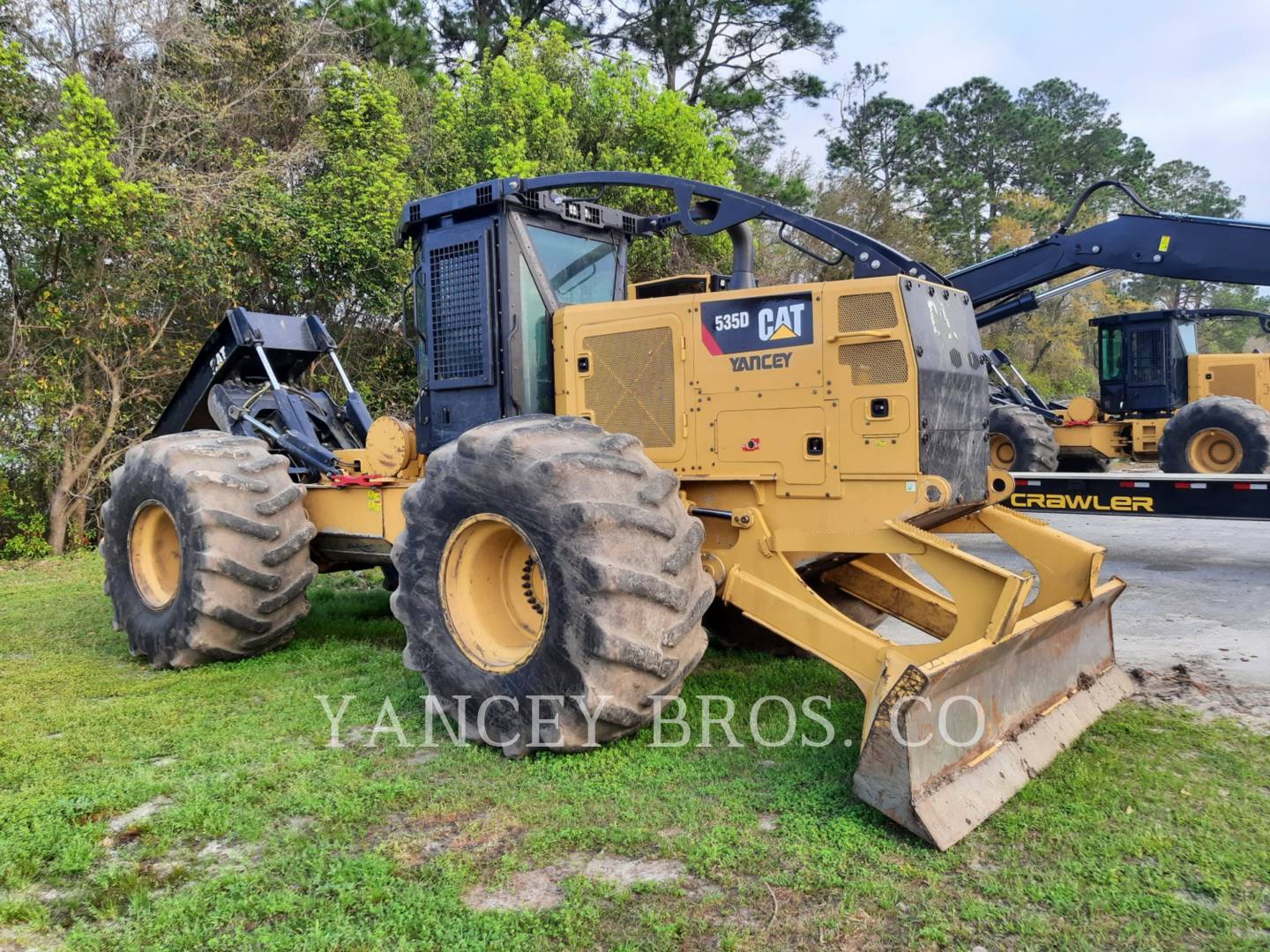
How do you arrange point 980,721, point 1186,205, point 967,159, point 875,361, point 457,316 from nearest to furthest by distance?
point 980,721, point 875,361, point 457,316, point 967,159, point 1186,205

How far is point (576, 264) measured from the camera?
5.88 meters

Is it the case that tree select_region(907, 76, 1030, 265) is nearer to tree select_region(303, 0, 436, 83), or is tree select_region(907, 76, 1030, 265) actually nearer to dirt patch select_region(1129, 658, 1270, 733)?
tree select_region(303, 0, 436, 83)

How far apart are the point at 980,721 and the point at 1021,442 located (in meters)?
9.86

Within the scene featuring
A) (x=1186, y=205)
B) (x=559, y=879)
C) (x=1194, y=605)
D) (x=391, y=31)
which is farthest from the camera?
(x=1186, y=205)

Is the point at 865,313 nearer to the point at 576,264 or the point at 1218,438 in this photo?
the point at 576,264

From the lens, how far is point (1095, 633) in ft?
16.6

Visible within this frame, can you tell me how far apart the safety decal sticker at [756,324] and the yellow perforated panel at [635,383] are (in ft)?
0.81

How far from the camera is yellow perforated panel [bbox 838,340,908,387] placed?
14.7 feet

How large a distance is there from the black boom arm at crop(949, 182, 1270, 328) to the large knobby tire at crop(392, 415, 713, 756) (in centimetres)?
424

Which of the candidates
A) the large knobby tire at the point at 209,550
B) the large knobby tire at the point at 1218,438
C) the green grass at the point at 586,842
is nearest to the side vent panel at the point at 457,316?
the large knobby tire at the point at 209,550

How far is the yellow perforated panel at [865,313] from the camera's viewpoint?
449 centimetres

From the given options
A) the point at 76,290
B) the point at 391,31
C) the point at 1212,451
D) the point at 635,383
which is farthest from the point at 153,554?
the point at 391,31

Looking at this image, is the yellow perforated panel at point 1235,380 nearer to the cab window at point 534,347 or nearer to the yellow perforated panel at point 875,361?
the yellow perforated panel at point 875,361

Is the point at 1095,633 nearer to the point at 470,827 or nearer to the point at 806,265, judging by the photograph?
the point at 470,827
